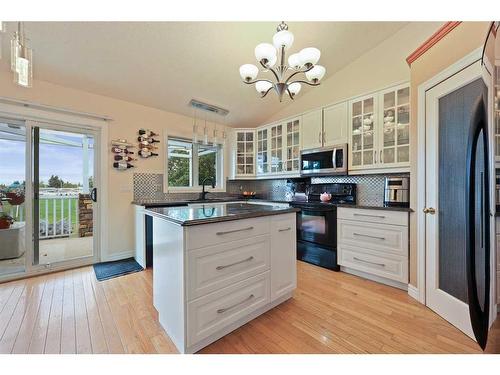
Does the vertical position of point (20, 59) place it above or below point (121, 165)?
above

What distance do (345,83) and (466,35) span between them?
6.21 ft

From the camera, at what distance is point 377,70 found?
3.06 meters

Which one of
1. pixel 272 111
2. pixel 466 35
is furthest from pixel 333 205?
pixel 272 111

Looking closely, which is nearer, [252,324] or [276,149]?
[252,324]

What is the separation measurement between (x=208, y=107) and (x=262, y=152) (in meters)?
1.31

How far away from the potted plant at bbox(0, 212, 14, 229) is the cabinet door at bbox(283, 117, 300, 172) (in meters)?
3.84

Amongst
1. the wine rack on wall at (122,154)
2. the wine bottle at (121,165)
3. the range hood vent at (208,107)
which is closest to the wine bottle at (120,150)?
the wine rack on wall at (122,154)

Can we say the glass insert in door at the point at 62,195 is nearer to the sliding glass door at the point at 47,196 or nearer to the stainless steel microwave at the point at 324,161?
the sliding glass door at the point at 47,196

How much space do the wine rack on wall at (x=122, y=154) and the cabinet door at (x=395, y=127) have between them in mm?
3543

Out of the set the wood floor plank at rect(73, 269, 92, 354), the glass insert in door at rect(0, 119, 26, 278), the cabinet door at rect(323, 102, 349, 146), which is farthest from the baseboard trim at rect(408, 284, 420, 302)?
the glass insert in door at rect(0, 119, 26, 278)

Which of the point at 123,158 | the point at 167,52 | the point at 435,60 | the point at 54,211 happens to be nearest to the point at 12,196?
the point at 54,211

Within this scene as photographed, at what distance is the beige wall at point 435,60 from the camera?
156 cm

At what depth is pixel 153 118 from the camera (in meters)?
3.58

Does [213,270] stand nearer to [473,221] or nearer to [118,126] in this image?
[473,221]
